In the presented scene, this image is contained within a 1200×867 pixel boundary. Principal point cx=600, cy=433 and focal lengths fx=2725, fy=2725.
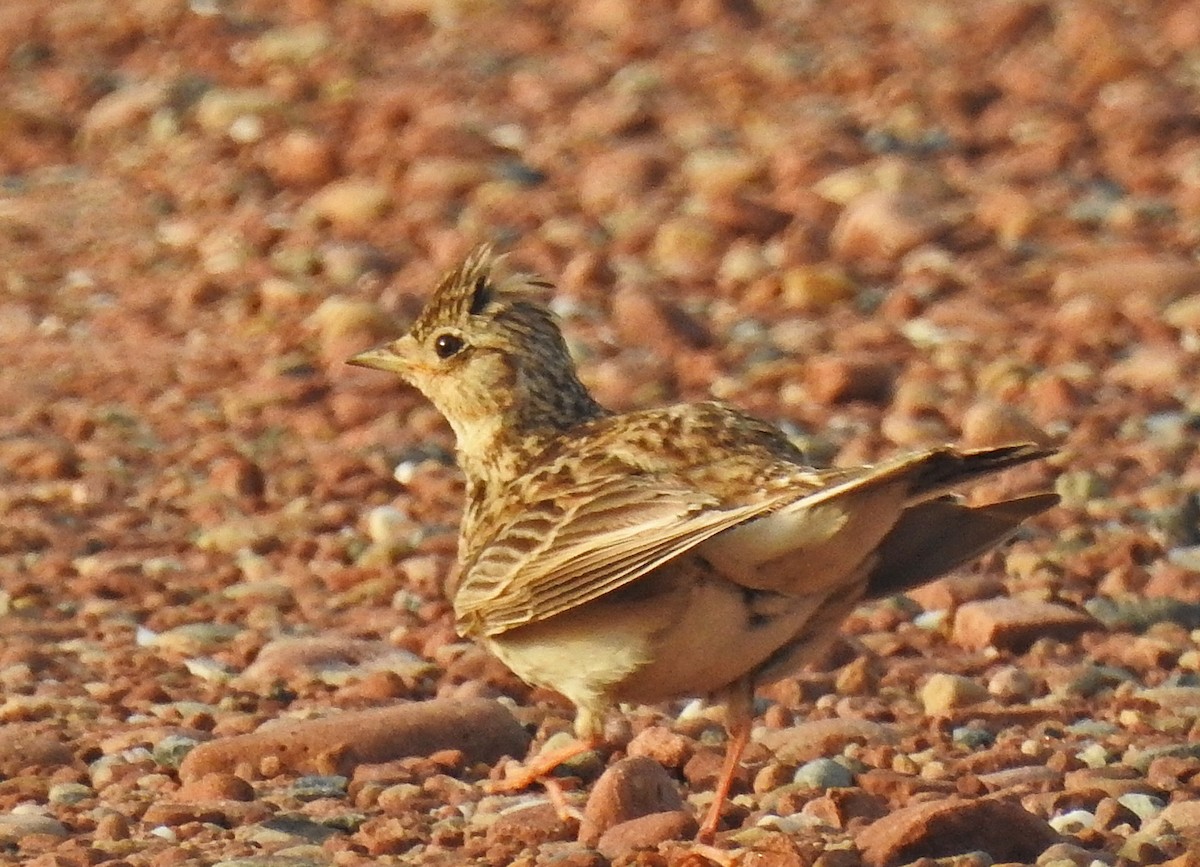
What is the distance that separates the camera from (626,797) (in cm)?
659

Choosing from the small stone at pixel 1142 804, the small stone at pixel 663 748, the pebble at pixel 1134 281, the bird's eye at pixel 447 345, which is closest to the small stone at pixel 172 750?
the small stone at pixel 663 748

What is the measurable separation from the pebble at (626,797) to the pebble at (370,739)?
74 centimetres

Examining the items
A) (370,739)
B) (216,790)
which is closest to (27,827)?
(216,790)

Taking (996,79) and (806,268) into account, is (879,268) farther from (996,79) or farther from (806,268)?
(996,79)

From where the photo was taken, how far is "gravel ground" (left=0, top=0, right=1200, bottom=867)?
22.9ft

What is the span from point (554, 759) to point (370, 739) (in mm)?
581

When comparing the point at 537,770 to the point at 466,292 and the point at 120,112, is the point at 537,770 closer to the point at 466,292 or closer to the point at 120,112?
the point at 466,292

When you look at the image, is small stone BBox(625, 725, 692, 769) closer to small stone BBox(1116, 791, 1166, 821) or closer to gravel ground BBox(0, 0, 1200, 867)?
gravel ground BBox(0, 0, 1200, 867)

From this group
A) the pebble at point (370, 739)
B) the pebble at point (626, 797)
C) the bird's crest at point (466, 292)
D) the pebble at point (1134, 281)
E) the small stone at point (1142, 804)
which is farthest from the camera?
the pebble at point (1134, 281)

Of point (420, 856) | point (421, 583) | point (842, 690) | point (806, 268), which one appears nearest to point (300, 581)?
point (421, 583)

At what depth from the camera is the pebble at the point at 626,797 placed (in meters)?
6.54

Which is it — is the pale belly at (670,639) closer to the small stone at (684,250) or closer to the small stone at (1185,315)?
the small stone at (1185,315)

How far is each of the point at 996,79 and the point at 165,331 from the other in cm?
523

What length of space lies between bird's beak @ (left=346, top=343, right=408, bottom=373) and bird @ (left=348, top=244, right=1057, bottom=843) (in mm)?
553
